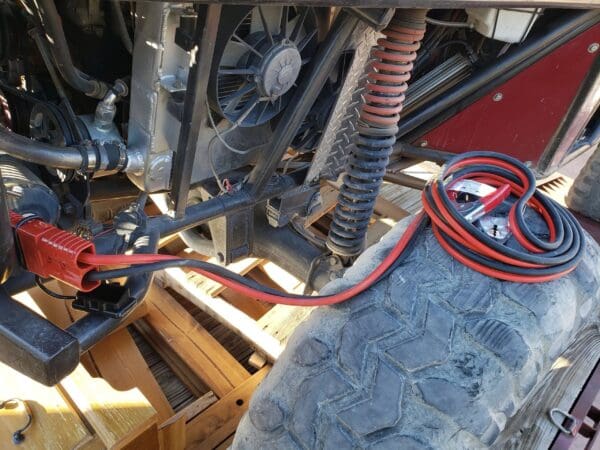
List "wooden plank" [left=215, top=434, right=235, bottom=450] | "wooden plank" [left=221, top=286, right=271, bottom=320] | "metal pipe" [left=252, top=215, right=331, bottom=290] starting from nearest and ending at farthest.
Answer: "wooden plank" [left=215, top=434, right=235, bottom=450] < "metal pipe" [left=252, top=215, right=331, bottom=290] < "wooden plank" [left=221, top=286, right=271, bottom=320]

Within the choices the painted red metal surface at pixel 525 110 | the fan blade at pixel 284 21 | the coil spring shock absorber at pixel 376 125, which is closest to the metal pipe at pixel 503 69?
the painted red metal surface at pixel 525 110

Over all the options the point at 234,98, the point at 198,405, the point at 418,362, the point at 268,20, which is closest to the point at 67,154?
the point at 234,98

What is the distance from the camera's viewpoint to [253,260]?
1.94 metres

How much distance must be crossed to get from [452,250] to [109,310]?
58cm

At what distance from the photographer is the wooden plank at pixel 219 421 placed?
1.41 meters

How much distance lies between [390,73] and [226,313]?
914mm

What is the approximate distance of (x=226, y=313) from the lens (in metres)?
1.72

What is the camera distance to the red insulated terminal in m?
0.85

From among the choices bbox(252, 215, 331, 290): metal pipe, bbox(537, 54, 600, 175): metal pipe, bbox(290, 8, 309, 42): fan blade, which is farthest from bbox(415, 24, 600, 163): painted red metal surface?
bbox(290, 8, 309, 42): fan blade

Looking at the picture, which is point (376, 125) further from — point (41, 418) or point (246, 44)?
point (41, 418)

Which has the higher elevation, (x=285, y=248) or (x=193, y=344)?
(x=285, y=248)

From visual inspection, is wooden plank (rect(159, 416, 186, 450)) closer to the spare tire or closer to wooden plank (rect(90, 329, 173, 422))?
wooden plank (rect(90, 329, 173, 422))

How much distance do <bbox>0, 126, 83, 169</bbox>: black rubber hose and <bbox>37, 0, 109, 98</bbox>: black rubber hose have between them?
14 centimetres

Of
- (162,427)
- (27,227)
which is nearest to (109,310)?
(27,227)
